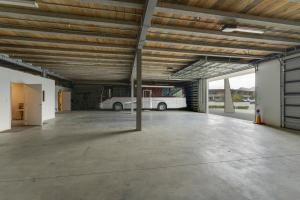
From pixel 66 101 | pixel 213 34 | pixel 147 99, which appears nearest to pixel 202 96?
pixel 147 99

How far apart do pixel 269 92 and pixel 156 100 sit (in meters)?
8.86

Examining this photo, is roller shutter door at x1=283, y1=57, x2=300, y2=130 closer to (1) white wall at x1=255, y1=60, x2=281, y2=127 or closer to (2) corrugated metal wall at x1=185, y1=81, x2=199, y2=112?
(1) white wall at x1=255, y1=60, x2=281, y2=127

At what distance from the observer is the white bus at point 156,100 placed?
14.6 m

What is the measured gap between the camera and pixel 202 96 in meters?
13.8

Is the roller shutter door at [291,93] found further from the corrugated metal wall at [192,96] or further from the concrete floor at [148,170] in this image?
the corrugated metal wall at [192,96]

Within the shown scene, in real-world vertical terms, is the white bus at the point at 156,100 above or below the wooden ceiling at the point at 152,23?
below

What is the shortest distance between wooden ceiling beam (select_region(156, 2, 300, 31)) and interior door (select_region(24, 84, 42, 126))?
6.23 meters

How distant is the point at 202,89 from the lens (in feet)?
45.1

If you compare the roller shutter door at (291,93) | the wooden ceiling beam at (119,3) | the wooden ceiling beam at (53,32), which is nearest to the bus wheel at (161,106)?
the roller shutter door at (291,93)

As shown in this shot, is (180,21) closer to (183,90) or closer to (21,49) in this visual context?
(21,49)

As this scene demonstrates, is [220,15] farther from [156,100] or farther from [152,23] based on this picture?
[156,100]

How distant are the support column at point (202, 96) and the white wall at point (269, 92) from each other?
5474mm

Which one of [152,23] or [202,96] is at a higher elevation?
[152,23]

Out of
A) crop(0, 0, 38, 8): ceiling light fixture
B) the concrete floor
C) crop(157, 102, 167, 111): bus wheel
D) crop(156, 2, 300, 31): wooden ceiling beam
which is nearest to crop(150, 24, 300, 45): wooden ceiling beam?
crop(156, 2, 300, 31): wooden ceiling beam
